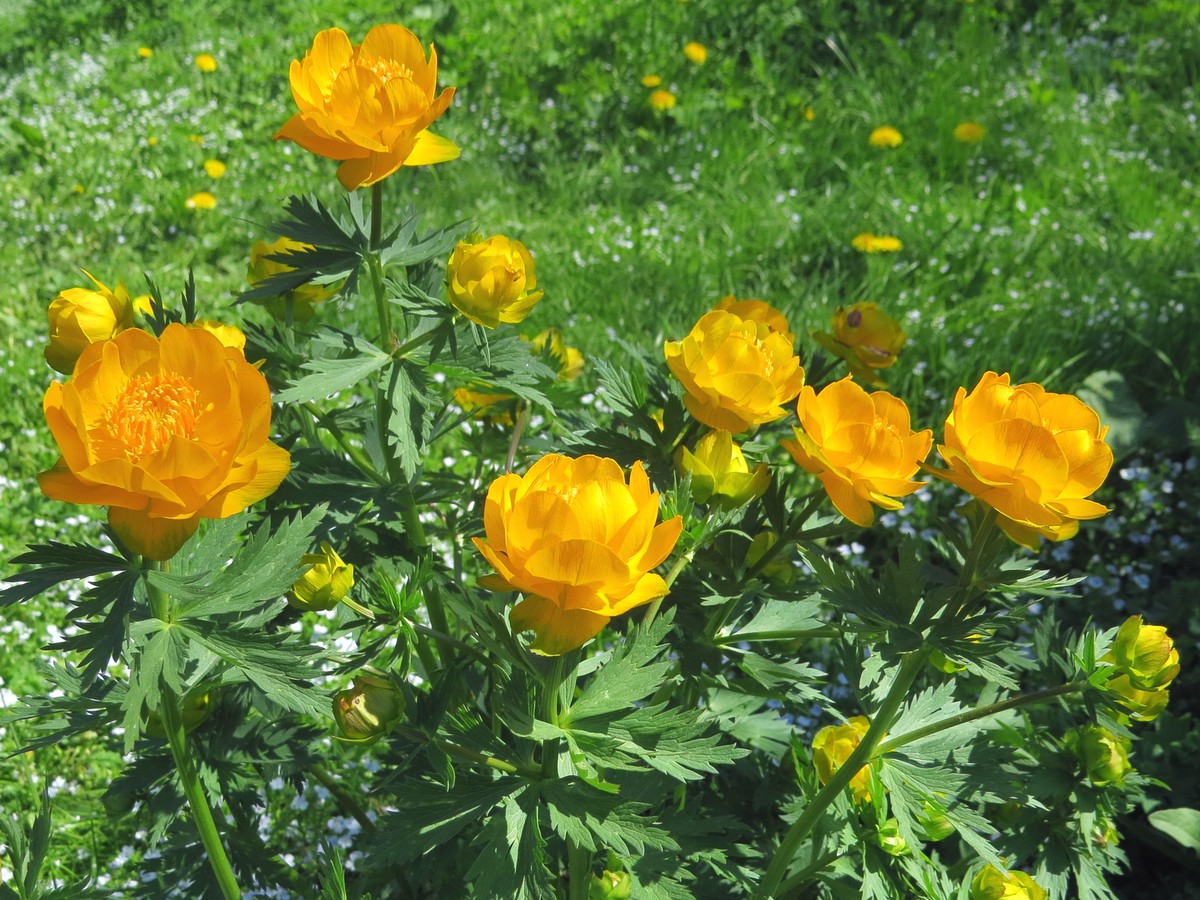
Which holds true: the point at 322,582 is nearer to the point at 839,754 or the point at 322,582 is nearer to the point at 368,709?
the point at 368,709

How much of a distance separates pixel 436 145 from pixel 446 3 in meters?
4.39

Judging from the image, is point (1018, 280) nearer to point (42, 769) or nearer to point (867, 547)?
point (867, 547)

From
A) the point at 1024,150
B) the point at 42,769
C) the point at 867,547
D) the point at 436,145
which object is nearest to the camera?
the point at 436,145

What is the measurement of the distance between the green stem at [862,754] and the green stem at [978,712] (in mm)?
16

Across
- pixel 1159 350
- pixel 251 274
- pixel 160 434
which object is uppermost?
pixel 160 434

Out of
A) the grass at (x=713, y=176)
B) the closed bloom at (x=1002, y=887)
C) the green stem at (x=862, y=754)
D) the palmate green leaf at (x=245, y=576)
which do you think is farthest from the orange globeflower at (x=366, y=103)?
the grass at (x=713, y=176)

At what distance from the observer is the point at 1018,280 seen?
3354 millimetres

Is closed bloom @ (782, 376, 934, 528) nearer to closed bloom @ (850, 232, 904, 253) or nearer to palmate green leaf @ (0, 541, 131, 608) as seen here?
palmate green leaf @ (0, 541, 131, 608)

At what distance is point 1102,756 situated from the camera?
1.40 m

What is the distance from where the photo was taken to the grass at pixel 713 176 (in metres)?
3.07

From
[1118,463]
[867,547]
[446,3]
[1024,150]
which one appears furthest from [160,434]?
[446,3]

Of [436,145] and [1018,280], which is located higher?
[436,145]

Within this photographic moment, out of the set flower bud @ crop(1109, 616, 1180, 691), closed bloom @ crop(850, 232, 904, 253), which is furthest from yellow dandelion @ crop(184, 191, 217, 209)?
flower bud @ crop(1109, 616, 1180, 691)

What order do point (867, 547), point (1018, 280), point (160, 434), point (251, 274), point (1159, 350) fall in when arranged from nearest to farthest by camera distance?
point (160, 434) < point (251, 274) < point (867, 547) < point (1159, 350) < point (1018, 280)
